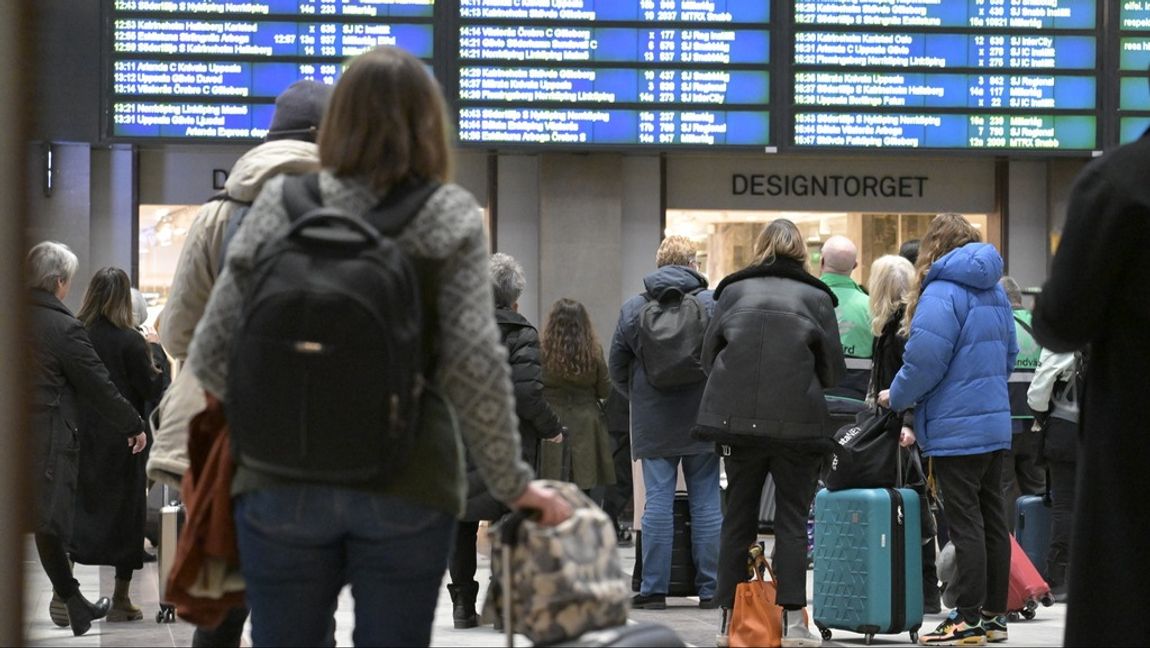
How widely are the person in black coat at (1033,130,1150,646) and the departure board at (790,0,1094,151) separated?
8120 millimetres

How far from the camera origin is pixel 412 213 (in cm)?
306

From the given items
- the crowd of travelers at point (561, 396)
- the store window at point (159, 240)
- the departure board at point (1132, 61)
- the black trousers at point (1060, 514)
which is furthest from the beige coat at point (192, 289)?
the departure board at point (1132, 61)

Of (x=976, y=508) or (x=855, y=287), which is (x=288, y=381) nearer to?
(x=976, y=508)

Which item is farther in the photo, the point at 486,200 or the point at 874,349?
the point at 486,200

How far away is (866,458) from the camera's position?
744cm

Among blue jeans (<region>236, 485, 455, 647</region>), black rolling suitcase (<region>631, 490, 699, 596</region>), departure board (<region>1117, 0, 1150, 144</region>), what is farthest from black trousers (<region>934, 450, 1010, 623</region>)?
departure board (<region>1117, 0, 1150, 144</region>)

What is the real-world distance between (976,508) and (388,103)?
15.3ft

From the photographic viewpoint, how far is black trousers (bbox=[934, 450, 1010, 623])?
7.13 metres

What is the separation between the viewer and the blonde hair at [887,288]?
798 cm

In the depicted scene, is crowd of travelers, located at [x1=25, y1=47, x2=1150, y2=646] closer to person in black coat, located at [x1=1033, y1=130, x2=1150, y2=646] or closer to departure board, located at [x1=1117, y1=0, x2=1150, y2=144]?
person in black coat, located at [x1=1033, y1=130, x2=1150, y2=646]

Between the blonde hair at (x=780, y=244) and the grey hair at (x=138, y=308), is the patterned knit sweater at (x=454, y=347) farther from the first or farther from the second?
the grey hair at (x=138, y=308)

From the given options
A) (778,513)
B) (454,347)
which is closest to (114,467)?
(778,513)

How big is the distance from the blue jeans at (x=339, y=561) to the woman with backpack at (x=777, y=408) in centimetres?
393

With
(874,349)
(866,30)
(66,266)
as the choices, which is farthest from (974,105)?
(66,266)
